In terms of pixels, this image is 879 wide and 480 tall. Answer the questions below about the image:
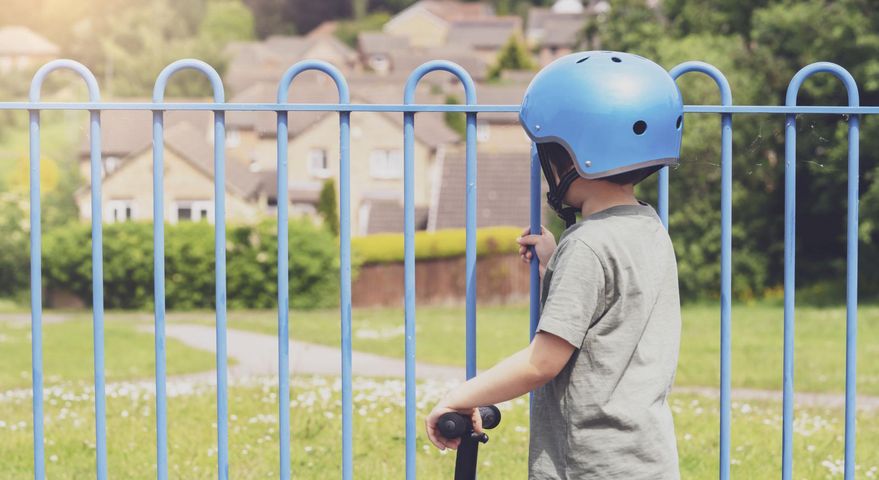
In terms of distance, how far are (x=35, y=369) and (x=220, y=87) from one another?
116 centimetres

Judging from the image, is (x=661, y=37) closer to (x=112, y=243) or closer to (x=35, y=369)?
(x=112, y=243)

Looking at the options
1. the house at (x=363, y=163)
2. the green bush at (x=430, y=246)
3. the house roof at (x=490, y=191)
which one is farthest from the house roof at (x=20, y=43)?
the green bush at (x=430, y=246)

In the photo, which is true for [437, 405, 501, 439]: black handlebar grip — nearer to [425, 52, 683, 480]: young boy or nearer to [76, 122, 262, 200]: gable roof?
[425, 52, 683, 480]: young boy

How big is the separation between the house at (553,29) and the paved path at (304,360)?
8380 cm

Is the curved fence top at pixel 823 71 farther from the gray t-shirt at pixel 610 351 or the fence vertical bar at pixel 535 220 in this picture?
the gray t-shirt at pixel 610 351

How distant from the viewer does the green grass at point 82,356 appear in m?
12.7

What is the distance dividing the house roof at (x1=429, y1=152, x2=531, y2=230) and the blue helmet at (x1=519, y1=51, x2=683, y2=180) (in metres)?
41.5

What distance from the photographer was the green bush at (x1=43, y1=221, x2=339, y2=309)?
102 feet

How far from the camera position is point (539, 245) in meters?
3.66

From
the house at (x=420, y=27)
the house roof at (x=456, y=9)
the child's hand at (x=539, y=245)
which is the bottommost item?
the child's hand at (x=539, y=245)

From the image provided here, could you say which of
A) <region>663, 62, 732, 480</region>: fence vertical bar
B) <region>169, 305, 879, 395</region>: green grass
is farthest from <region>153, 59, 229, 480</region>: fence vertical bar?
<region>169, 305, 879, 395</region>: green grass

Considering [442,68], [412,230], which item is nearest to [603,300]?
[412,230]

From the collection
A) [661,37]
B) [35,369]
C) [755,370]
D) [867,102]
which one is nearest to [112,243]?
[661,37]

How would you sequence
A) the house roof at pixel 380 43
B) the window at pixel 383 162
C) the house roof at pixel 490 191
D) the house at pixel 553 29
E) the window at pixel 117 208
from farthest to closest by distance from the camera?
the house at pixel 553 29 → the house roof at pixel 380 43 → the window at pixel 383 162 → the house roof at pixel 490 191 → the window at pixel 117 208
